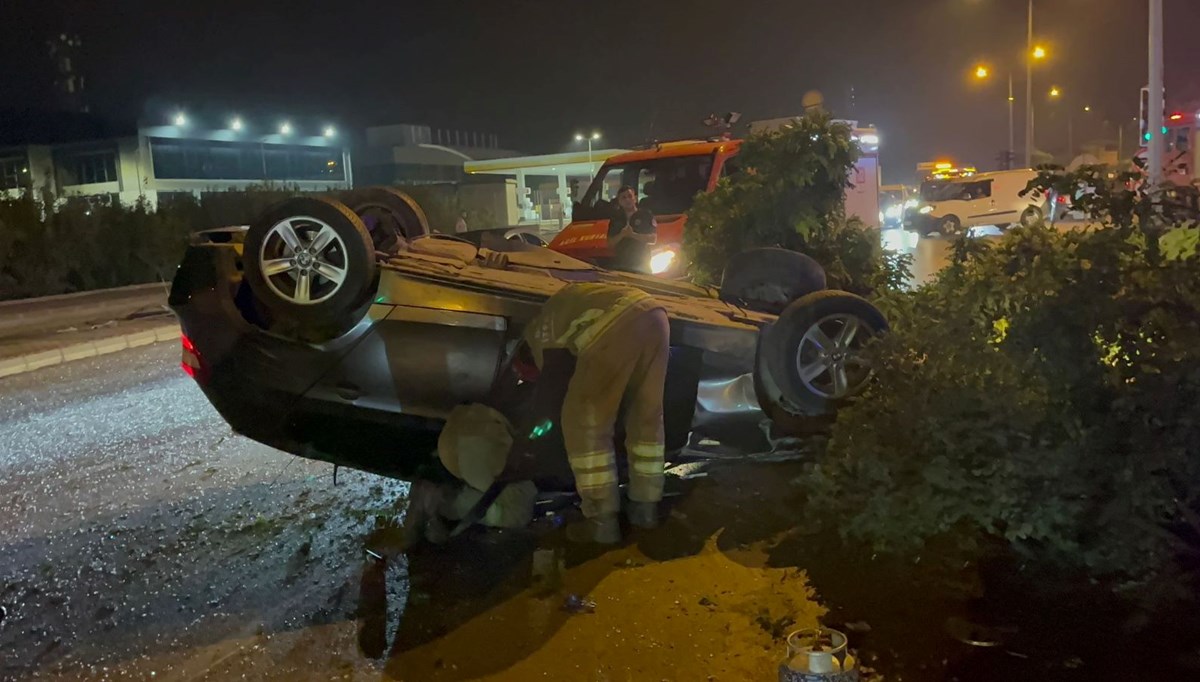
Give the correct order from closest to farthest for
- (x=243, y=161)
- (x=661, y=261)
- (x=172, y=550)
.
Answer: (x=172, y=550)
(x=661, y=261)
(x=243, y=161)

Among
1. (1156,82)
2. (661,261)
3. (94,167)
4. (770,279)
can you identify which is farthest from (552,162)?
(770,279)

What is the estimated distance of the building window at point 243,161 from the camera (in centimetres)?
4366

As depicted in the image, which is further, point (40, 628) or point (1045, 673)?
point (40, 628)

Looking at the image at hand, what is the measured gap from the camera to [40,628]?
4.05 meters

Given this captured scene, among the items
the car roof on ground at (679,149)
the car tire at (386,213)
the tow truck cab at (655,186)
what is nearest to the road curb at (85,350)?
the tow truck cab at (655,186)

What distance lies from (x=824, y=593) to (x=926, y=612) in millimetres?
408

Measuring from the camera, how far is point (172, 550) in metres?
4.91

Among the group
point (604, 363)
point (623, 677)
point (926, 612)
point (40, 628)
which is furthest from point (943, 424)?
point (40, 628)

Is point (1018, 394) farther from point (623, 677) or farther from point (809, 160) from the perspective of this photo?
point (809, 160)

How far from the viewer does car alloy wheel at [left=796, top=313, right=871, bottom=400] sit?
17.0ft

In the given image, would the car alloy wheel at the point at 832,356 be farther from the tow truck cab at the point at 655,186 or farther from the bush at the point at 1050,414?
the tow truck cab at the point at 655,186

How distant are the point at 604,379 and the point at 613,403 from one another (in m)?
0.12

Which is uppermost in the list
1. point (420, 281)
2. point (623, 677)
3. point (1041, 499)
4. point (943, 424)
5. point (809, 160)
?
point (809, 160)

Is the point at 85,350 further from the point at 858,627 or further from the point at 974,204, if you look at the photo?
the point at 974,204
